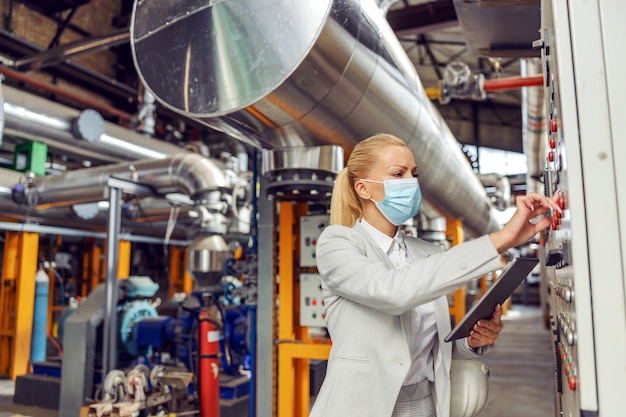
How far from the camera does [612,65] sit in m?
0.78

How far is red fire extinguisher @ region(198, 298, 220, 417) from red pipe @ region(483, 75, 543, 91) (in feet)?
8.33

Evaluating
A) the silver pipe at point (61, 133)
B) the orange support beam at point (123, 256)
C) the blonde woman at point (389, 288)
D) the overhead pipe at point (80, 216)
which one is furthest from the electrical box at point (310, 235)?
the orange support beam at point (123, 256)

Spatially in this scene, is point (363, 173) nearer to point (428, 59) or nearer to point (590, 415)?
point (590, 415)

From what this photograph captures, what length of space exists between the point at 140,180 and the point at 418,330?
360 centimetres

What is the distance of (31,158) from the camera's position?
5.18m

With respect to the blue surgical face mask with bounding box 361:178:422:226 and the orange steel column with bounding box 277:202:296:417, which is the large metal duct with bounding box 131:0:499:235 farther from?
the orange steel column with bounding box 277:202:296:417

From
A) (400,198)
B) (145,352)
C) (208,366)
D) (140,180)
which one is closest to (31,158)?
(140,180)

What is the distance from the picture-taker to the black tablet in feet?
3.23

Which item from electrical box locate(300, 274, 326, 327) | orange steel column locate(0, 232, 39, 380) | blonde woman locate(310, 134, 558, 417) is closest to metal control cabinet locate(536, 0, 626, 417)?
blonde woman locate(310, 134, 558, 417)

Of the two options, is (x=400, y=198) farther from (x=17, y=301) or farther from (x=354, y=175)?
(x=17, y=301)

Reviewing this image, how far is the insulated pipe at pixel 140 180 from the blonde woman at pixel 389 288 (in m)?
2.99

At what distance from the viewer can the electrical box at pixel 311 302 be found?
110 inches

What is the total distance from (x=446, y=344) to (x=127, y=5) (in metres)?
8.89

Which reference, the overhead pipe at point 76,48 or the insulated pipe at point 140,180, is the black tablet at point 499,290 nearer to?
the insulated pipe at point 140,180
